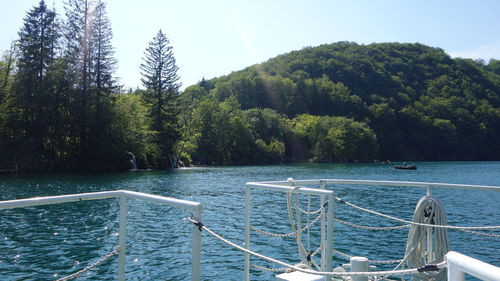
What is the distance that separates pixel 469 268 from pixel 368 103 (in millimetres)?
142617

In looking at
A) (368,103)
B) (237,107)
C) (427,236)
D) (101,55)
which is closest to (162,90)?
(101,55)

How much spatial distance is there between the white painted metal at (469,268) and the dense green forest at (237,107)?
4965 cm

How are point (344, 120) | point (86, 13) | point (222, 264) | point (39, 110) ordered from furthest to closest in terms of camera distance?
point (344, 120) < point (86, 13) < point (39, 110) < point (222, 264)

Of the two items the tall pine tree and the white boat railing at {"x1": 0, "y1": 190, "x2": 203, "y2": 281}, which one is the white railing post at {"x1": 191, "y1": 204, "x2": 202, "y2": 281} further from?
the tall pine tree

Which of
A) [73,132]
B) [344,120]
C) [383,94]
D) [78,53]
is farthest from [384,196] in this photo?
[383,94]

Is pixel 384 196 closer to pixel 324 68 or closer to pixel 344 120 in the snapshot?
pixel 344 120

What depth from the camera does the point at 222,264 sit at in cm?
975

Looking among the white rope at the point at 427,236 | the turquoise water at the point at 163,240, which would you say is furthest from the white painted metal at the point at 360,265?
the turquoise water at the point at 163,240

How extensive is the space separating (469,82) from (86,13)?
4982 inches

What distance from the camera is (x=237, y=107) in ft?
352

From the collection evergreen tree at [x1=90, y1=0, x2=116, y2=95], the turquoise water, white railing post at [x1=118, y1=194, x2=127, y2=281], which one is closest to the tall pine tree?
evergreen tree at [x1=90, y1=0, x2=116, y2=95]

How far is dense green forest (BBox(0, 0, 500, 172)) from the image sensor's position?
156ft

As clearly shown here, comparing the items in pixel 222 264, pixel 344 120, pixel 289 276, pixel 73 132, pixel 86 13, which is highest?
pixel 86 13

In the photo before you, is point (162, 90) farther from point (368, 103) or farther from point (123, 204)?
point (368, 103)
